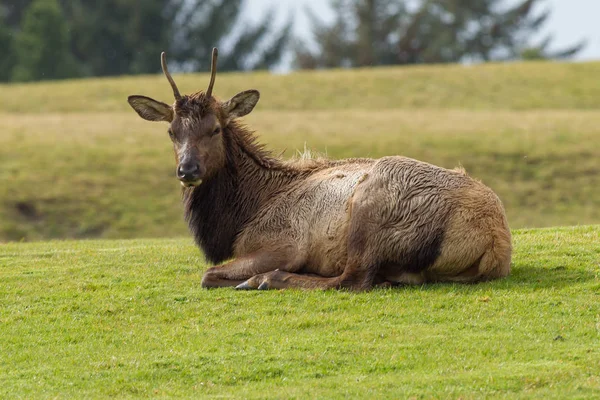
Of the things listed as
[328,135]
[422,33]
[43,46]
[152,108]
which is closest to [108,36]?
[43,46]

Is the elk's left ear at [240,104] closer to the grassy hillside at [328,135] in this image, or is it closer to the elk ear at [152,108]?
the elk ear at [152,108]

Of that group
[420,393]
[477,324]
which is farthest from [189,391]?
[477,324]

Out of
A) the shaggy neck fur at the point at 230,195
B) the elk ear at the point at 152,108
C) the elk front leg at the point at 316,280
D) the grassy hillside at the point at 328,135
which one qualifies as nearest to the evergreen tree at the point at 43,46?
the grassy hillside at the point at 328,135

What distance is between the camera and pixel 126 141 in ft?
130

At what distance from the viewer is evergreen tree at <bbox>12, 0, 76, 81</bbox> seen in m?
76.5

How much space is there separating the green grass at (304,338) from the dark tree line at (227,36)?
67504 mm

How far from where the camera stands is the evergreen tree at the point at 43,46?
76.5 metres

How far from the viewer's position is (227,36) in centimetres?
8606

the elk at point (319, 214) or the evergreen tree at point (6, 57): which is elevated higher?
the evergreen tree at point (6, 57)

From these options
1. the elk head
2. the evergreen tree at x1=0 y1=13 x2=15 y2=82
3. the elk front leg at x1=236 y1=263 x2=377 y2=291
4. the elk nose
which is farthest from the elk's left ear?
the evergreen tree at x1=0 y1=13 x2=15 y2=82

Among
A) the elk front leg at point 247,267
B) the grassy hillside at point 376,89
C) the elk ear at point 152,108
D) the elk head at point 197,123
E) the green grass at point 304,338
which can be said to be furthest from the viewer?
the grassy hillside at point 376,89

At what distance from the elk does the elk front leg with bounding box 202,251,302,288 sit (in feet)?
0.04

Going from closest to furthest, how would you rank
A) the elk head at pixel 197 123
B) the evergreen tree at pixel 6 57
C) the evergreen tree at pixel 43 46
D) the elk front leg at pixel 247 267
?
the elk front leg at pixel 247 267, the elk head at pixel 197 123, the evergreen tree at pixel 43 46, the evergreen tree at pixel 6 57

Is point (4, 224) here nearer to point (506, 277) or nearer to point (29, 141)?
point (29, 141)
